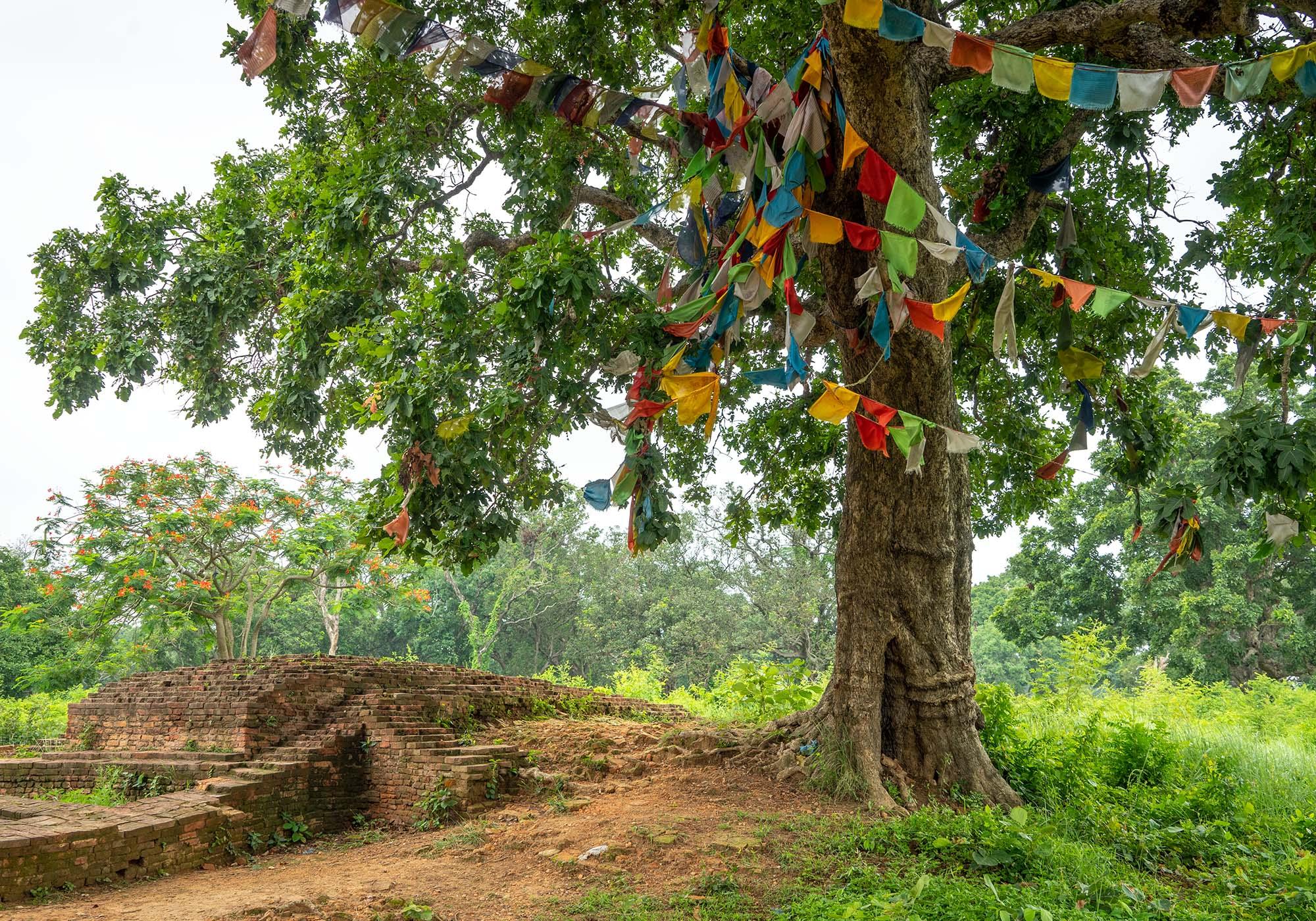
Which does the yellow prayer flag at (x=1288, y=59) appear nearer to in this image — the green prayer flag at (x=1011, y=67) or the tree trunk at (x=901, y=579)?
the green prayer flag at (x=1011, y=67)

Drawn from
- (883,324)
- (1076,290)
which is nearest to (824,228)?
(883,324)

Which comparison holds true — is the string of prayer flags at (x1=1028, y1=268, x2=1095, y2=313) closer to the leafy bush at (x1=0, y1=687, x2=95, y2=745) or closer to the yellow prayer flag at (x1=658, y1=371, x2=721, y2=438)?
the yellow prayer flag at (x1=658, y1=371, x2=721, y2=438)

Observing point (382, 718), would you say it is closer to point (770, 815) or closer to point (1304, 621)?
point (770, 815)

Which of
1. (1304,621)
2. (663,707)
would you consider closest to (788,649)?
(1304,621)

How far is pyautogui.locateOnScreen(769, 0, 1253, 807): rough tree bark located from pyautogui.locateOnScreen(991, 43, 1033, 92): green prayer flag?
4.00ft

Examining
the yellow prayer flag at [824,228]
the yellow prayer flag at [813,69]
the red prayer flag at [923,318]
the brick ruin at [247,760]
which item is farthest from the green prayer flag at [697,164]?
the brick ruin at [247,760]

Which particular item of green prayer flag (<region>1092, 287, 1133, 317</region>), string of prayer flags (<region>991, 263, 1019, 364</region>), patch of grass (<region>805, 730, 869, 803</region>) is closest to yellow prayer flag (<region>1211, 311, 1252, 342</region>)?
green prayer flag (<region>1092, 287, 1133, 317</region>)

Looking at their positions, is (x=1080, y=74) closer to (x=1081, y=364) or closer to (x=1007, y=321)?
(x=1007, y=321)

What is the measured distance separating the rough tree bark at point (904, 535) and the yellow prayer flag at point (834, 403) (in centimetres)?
120

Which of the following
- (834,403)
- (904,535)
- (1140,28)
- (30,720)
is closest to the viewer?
(834,403)

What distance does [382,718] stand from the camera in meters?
7.96

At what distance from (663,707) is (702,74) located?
7809 mm

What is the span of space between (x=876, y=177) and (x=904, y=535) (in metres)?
2.61

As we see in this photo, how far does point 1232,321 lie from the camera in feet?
14.0
